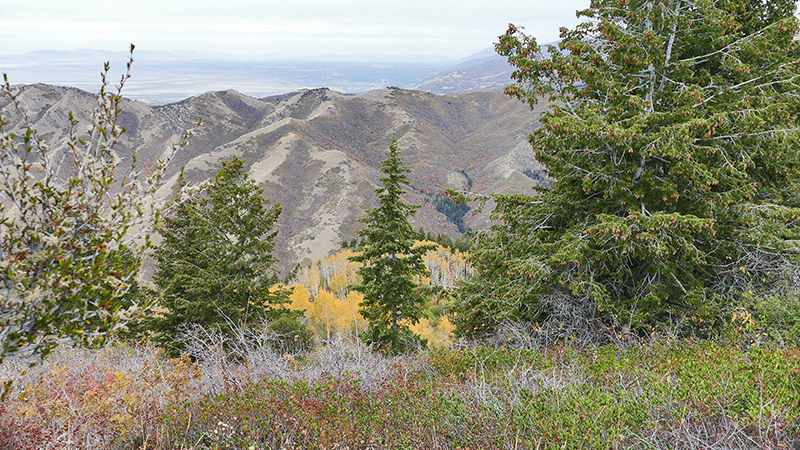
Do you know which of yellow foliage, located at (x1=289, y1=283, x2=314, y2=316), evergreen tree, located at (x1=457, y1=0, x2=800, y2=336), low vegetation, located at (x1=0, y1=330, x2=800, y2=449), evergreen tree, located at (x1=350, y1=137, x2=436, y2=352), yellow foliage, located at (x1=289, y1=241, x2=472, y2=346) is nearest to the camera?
low vegetation, located at (x1=0, y1=330, x2=800, y2=449)

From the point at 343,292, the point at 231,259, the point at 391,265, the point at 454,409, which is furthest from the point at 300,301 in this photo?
the point at 454,409

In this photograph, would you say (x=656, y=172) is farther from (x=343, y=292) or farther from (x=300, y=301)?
(x=343, y=292)

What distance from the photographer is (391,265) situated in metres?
14.6

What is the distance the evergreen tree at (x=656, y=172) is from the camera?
7.00 m

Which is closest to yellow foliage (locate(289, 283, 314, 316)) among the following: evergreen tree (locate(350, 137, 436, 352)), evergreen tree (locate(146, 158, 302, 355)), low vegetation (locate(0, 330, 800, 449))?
evergreen tree (locate(146, 158, 302, 355))

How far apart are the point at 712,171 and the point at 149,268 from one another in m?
151

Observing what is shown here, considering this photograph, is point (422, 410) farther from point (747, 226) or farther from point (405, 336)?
point (405, 336)

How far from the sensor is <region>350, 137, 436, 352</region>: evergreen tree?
14.1 meters

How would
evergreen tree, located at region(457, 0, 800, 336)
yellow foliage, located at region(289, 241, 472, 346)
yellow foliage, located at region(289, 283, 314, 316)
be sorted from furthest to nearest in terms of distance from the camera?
yellow foliage, located at region(289, 283, 314, 316) → yellow foliage, located at region(289, 241, 472, 346) → evergreen tree, located at region(457, 0, 800, 336)

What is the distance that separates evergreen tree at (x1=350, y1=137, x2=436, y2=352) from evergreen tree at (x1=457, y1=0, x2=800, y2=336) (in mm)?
5441

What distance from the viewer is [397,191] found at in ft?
46.9

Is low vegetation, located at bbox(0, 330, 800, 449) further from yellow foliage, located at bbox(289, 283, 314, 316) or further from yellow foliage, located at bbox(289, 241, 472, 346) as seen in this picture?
yellow foliage, located at bbox(289, 283, 314, 316)

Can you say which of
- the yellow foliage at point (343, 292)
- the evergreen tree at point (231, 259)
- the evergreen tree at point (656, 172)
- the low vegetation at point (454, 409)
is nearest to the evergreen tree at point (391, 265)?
the yellow foliage at point (343, 292)

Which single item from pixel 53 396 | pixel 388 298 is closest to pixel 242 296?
pixel 388 298
